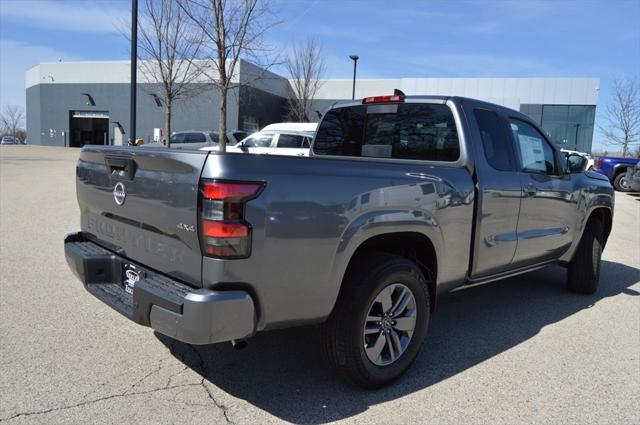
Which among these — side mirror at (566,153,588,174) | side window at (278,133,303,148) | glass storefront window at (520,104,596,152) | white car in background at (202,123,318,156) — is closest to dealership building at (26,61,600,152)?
glass storefront window at (520,104,596,152)

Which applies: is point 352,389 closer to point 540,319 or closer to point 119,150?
point 119,150

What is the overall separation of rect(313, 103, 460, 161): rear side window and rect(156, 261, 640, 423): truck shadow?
154cm

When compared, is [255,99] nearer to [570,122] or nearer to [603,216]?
[570,122]

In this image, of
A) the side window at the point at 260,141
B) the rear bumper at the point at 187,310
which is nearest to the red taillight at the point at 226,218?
the rear bumper at the point at 187,310

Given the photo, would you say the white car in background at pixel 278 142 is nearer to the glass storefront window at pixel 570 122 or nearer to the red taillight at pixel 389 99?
the red taillight at pixel 389 99

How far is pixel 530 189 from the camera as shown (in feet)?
14.6

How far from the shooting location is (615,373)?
373cm

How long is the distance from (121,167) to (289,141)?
14.8 m

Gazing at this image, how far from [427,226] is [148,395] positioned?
81.2 inches

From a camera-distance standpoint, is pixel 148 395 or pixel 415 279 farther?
pixel 415 279

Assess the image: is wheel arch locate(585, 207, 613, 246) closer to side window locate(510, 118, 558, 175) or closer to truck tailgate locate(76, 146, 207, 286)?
side window locate(510, 118, 558, 175)

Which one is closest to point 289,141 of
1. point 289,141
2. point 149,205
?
point 289,141

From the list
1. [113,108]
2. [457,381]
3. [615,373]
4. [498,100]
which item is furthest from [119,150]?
[113,108]

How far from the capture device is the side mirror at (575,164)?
5154mm
